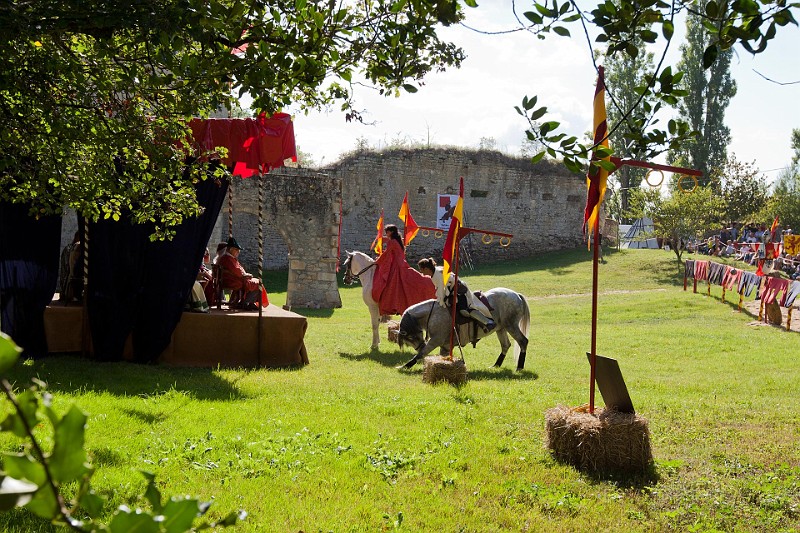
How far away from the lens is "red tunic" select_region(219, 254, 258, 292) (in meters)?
10.8

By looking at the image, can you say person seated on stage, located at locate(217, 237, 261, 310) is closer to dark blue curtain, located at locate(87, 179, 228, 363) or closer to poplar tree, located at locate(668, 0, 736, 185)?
dark blue curtain, located at locate(87, 179, 228, 363)

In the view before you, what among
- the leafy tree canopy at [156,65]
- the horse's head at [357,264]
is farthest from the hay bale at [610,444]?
the horse's head at [357,264]

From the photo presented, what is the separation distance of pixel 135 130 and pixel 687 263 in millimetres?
19489

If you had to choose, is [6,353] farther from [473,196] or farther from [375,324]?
[473,196]

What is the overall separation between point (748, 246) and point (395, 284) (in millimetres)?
21158

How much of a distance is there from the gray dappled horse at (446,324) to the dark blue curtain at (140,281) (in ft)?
9.93

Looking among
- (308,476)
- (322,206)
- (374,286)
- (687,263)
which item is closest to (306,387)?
(308,476)

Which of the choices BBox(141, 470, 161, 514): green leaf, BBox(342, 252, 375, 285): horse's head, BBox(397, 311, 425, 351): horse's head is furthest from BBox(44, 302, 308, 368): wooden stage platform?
BBox(141, 470, 161, 514): green leaf

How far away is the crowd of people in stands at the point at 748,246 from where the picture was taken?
24.0 meters

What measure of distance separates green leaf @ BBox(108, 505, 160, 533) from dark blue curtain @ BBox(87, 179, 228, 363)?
863 centimetres

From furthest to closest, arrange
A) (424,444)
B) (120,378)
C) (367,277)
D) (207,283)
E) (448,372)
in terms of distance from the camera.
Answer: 1. (367,277)
2. (207,283)
3. (448,372)
4. (120,378)
5. (424,444)

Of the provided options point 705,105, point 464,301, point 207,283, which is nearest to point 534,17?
point 464,301

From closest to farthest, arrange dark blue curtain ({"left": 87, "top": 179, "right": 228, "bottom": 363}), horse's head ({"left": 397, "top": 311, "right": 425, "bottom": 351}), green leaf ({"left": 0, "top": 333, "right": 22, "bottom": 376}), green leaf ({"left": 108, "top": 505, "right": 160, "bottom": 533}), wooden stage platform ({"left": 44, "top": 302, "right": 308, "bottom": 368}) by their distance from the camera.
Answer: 1. green leaf ({"left": 0, "top": 333, "right": 22, "bottom": 376})
2. green leaf ({"left": 108, "top": 505, "right": 160, "bottom": 533})
3. dark blue curtain ({"left": 87, "top": 179, "right": 228, "bottom": 363})
4. wooden stage platform ({"left": 44, "top": 302, "right": 308, "bottom": 368})
5. horse's head ({"left": 397, "top": 311, "right": 425, "bottom": 351})

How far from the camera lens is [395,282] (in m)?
12.7
